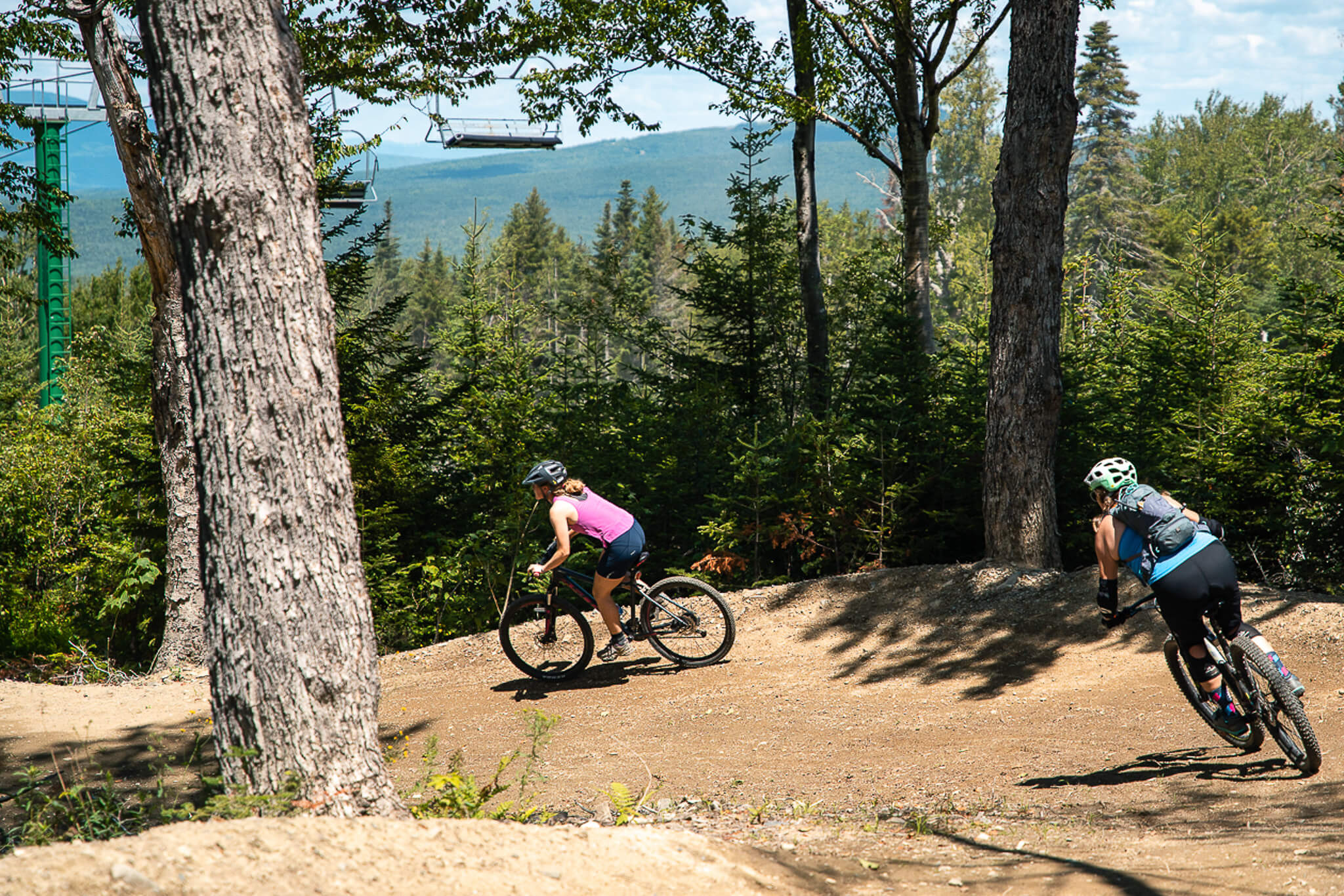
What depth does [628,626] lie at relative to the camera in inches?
341

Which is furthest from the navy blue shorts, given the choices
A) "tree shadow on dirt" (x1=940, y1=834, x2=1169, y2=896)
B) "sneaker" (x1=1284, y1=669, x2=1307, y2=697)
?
"sneaker" (x1=1284, y1=669, x2=1307, y2=697)

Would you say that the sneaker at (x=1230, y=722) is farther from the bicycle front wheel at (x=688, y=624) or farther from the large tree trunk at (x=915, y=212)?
the large tree trunk at (x=915, y=212)

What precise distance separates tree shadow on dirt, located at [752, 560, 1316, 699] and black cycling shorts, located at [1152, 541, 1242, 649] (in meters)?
2.60

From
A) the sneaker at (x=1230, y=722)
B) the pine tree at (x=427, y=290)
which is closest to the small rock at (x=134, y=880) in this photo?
the sneaker at (x=1230, y=722)

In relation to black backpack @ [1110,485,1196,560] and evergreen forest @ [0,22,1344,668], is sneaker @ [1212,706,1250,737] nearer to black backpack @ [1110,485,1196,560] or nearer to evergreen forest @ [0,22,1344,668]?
black backpack @ [1110,485,1196,560]

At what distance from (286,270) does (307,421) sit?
0.70 metres

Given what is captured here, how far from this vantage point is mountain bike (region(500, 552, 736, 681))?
8.54 m

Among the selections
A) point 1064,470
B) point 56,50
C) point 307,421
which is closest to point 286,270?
point 307,421

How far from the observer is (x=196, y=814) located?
3832 mm

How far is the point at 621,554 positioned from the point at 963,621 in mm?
3712

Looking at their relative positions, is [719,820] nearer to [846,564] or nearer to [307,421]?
[307,421]

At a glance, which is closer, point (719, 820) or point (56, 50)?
point (719, 820)

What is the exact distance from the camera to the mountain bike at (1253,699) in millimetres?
5219

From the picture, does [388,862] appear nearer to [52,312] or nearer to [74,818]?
[74,818]
